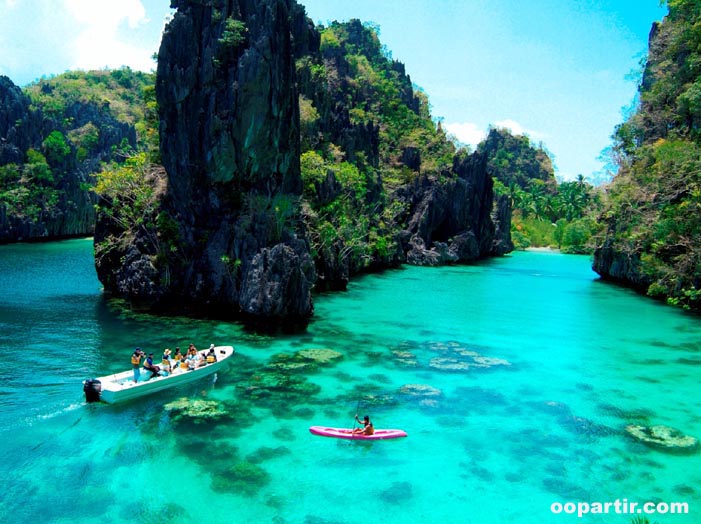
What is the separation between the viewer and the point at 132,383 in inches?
866

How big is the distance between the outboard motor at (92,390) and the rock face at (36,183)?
77240mm

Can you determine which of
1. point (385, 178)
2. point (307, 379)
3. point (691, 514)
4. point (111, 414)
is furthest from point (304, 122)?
point (691, 514)

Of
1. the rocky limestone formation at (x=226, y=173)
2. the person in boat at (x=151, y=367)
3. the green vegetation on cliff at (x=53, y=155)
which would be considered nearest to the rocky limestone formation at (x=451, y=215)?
the green vegetation on cliff at (x=53, y=155)

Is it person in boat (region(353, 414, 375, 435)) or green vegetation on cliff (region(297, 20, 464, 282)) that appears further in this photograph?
green vegetation on cliff (region(297, 20, 464, 282))

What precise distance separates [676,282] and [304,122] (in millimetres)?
42721

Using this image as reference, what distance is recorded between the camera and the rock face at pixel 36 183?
8656 centimetres

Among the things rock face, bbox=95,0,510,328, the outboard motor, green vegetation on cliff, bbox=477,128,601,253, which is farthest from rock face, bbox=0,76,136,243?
green vegetation on cliff, bbox=477,128,601,253

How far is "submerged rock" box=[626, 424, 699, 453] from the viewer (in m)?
19.5

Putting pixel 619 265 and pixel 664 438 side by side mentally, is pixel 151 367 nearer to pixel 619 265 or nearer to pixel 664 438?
pixel 664 438

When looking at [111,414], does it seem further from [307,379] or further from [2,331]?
[2,331]

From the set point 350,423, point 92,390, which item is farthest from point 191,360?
point 350,423

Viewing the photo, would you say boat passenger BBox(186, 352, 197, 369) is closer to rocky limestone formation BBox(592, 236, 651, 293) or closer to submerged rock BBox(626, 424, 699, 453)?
submerged rock BBox(626, 424, 699, 453)

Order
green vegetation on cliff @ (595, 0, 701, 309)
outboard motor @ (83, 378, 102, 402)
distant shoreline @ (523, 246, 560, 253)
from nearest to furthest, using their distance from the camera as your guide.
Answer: outboard motor @ (83, 378, 102, 402) → green vegetation on cliff @ (595, 0, 701, 309) → distant shoreline @ (523, 246, 560, 253)

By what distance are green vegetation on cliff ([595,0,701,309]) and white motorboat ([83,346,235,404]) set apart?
40969 mm
